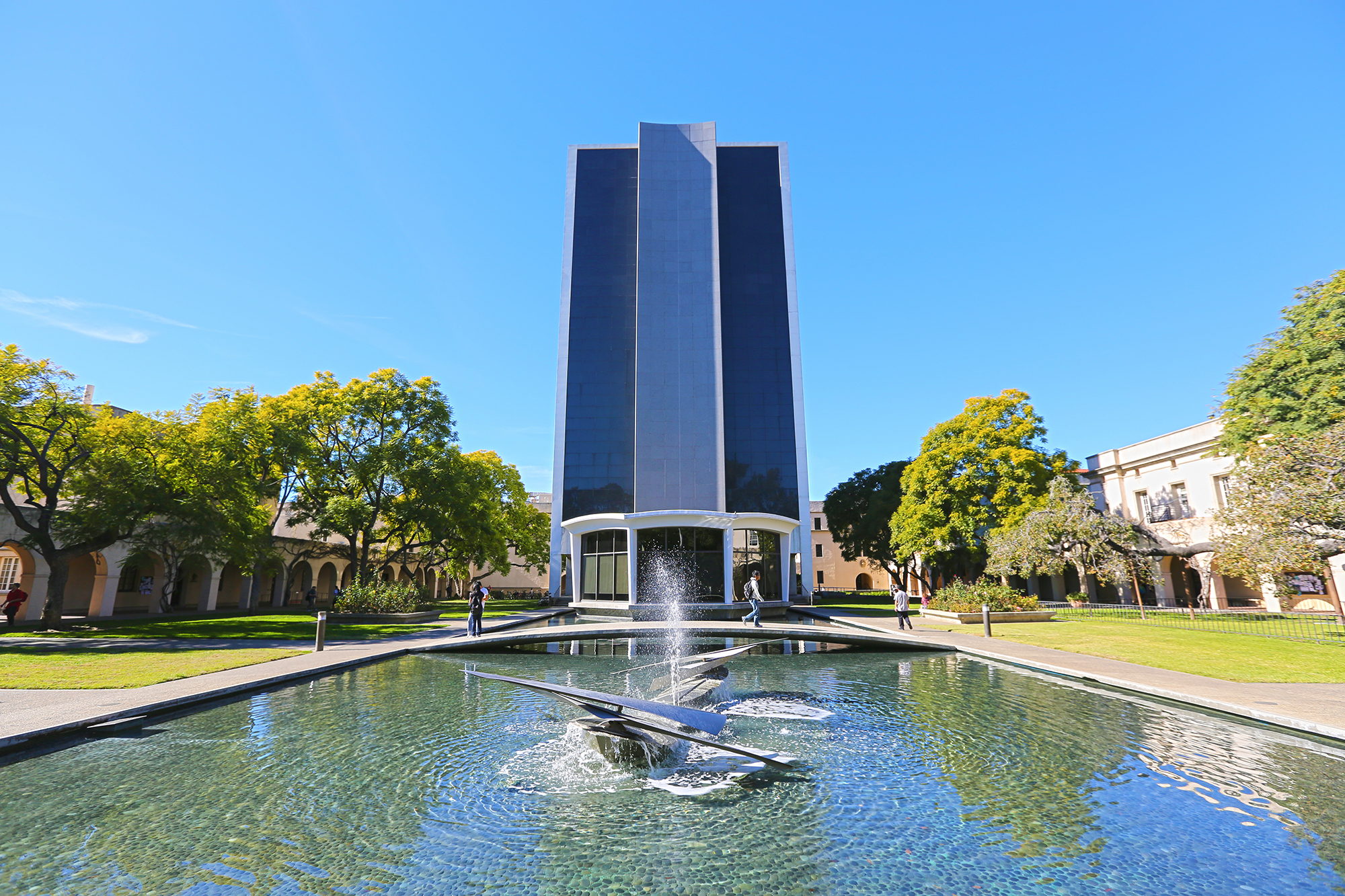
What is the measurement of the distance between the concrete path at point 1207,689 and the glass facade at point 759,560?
720 inches

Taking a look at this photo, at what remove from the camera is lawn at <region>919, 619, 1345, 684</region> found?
42.9 ft

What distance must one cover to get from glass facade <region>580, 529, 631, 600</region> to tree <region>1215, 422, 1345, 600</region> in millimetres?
26662

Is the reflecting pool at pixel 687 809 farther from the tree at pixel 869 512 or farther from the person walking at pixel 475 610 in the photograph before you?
the tree at pixel 869 512

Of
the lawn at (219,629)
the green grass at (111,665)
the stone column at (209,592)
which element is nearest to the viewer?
the green grass at (111,665)

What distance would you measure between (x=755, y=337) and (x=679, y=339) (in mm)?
5997

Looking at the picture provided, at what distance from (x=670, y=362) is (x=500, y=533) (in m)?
18.6

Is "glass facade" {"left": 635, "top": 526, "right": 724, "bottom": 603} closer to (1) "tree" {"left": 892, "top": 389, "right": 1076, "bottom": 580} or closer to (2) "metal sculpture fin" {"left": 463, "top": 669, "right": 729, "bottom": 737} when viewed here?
(1) "tree" {"left": 892, "top": 389, "right": 1076, "bottom": 580}

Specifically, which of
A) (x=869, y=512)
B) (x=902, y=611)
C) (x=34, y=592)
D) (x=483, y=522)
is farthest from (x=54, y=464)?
(x=869, y=512)

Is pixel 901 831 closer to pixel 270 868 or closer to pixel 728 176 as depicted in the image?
pixel 270 868

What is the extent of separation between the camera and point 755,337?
46875 mm

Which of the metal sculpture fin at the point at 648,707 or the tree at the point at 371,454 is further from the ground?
the tree at the point at 371,454

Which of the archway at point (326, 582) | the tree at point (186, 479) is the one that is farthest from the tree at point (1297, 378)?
the archway at point (326, 582)

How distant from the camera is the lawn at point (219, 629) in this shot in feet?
71.2

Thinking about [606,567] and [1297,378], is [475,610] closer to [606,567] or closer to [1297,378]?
[606,567]
